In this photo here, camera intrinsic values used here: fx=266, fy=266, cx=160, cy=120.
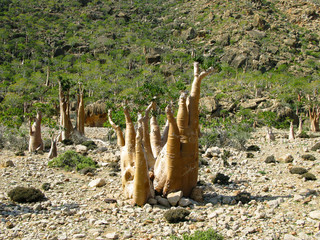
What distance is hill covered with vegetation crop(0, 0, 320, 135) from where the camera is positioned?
57875mm

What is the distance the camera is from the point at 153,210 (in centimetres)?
875

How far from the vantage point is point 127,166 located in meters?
10.4

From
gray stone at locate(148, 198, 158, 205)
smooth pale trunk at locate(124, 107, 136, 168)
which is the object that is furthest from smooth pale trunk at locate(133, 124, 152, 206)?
smooth pale trunk at locate(124, 107, 136, 168)

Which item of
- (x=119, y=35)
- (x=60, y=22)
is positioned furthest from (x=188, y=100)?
(x=60, y=22)

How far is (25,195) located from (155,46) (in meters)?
87.0

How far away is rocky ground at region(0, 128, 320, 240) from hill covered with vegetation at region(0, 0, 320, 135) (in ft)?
118

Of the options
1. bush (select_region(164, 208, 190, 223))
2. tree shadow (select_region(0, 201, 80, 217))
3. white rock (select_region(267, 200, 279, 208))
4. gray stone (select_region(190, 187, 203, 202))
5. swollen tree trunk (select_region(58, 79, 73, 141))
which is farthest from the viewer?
swollen tree trunk (select_region(58, 79, 73, 141))

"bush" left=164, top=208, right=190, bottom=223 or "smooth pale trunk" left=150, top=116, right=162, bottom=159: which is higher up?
"smooth pale trunk" left=150, top=116, right=162, bottom=159

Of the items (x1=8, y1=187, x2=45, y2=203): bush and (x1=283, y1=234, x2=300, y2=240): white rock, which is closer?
(x1=283, y1=234, x2=300, y2=240): white rock

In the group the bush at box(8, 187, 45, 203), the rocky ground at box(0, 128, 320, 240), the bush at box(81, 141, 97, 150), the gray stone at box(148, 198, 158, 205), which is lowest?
the rocky ground at box(0, 128, 320, 240)

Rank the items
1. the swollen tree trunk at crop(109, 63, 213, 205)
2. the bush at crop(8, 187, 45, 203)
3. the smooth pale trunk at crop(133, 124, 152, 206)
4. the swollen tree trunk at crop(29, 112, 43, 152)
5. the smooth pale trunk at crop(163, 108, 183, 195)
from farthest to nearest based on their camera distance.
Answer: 1. the swollen tree trunk at crop(29, 112, 43, 152)
2. the bush at crop(8, 187, 45, 203)
3. the smooth pale trunk at crop(163, 108, 183, 195)
4. the swollen tree trunk at crop(109, 63, 213, 205)
5. the smooth pale trunk at crop(133, 124, 152, 206)

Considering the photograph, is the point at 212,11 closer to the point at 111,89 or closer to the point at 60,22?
the point at 60,22

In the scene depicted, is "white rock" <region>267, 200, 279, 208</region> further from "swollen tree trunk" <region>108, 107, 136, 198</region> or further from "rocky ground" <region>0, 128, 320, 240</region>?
"swollen tree trunk" <region>108, 107, 136, 198</region>

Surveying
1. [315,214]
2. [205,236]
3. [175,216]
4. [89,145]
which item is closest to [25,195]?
[175,216]
